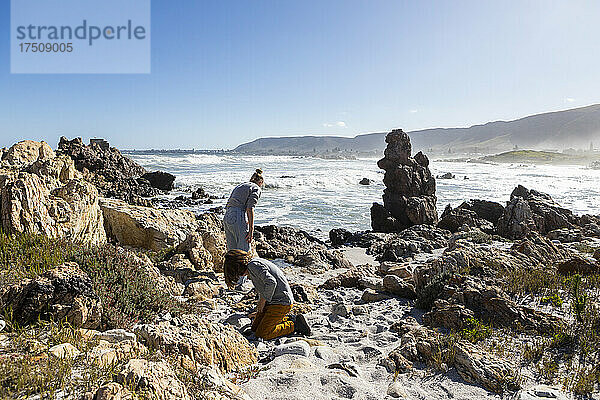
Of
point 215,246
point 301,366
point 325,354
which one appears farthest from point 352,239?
point 301,366

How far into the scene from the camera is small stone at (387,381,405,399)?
3.47 m

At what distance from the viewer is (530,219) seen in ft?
52.3

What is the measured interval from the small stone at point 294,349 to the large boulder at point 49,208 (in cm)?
456

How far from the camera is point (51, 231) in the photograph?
6.38 m

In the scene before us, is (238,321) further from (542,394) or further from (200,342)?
(542,394)

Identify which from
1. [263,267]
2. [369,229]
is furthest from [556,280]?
[369,229]

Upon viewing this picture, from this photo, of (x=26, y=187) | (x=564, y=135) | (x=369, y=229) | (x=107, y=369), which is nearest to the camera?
(x=107, y=369)

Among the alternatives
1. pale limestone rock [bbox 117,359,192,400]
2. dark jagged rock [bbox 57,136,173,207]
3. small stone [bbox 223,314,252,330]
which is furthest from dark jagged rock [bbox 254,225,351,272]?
dark jagged rock [bbox 57,136,173,207]

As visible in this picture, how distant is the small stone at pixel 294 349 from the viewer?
4242 mm

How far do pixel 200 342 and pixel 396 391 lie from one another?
1944 millimetres

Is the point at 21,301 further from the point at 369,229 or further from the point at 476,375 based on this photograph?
the point at 369,229

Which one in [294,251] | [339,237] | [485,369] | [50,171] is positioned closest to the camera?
[485,369]

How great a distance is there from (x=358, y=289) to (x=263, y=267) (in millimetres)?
3406

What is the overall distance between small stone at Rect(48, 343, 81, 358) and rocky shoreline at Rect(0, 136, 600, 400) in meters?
0.01
